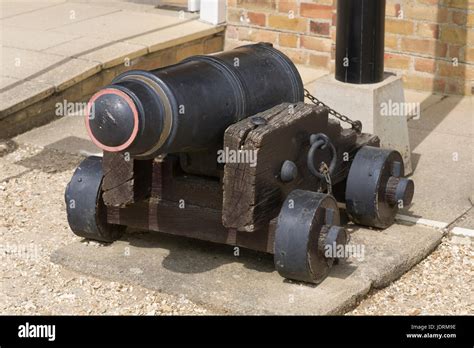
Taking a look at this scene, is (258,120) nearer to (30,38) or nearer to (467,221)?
(467,221)

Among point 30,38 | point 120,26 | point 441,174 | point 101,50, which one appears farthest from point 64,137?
point 441,174

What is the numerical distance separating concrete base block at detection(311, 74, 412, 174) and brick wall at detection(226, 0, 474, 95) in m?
1.60

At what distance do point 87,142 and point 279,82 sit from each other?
2.12 m

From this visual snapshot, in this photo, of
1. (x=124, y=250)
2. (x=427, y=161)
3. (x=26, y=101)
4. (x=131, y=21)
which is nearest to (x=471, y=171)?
(x=427, y=161)

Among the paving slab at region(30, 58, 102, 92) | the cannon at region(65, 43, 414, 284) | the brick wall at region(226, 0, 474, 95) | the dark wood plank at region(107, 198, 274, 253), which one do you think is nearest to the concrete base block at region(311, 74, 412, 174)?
the cannon at region(65, 43, 414, 284)

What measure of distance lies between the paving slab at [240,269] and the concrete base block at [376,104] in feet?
2.48

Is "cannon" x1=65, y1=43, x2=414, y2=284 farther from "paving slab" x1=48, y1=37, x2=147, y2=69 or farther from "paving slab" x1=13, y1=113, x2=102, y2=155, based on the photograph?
"paving slab" x1=48, y1=37, x2=147, y2=69

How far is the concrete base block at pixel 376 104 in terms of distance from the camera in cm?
615

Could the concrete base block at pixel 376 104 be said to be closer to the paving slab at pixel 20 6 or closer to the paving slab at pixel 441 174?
the paving slab at pixel 441 174

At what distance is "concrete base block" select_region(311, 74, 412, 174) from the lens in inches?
242

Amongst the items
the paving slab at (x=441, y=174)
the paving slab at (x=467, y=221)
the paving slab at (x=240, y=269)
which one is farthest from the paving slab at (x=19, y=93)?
the paving slab at (x=467, y=221)
